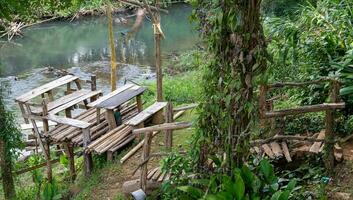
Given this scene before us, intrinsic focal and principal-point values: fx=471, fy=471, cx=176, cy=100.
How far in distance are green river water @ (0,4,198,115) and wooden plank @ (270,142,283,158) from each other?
10.2 metres

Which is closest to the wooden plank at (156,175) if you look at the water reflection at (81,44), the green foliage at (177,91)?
the green foliage at (177,91)

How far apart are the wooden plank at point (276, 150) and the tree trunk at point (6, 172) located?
3.87 m

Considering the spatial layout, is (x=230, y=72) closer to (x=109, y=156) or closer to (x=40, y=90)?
(x=109, y=156)

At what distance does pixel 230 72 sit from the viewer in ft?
12.4

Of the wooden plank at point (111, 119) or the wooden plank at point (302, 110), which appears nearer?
the wooden plank at point (302, 110)

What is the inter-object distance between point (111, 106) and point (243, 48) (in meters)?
4.11

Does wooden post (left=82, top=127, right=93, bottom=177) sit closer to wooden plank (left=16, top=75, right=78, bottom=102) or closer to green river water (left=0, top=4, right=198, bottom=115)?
wooden plank (left=16, top=75, right=78, bottom=102)

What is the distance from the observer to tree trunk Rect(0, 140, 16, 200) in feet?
21.9

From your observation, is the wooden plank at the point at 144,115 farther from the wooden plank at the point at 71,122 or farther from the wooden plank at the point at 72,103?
the wooden plank at the point at 72,103

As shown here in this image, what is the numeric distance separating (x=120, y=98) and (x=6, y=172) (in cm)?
211

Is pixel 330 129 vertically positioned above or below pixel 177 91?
above

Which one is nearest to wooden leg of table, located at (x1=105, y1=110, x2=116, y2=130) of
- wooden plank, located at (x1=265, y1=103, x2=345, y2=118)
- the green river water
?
wooden plank, located at (x1=265, y1=103, x2=345, y2=118)

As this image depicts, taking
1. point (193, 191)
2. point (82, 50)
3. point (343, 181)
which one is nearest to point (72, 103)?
point (193, 191)

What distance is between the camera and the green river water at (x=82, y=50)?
16.5 meters
